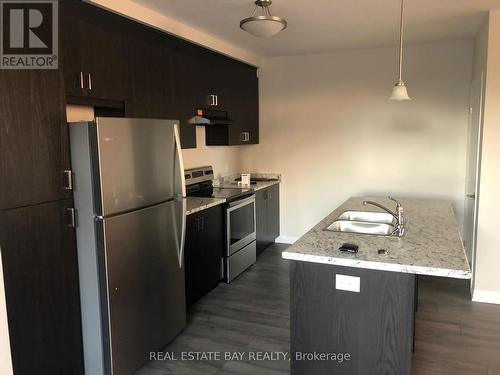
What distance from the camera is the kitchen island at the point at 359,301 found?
198 cm

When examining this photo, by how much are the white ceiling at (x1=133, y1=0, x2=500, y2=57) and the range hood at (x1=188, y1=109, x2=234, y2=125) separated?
777 millimetres

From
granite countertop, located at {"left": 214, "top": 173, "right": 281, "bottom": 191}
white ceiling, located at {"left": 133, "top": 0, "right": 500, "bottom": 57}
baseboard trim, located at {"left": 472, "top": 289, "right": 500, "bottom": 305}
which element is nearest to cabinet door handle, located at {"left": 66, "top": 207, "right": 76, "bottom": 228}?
white ceiling, located at {"left": 133, "top": 0, "right": 500, "bottom": 57}

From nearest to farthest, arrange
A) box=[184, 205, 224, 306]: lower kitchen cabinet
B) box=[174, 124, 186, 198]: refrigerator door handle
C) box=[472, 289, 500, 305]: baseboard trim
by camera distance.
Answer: box=[174, 124, 186, 198]: refrigerator door handle
box=[184, 205, 224, 306]: lower kitchen cabinet
box=[472, 289, 500, 305]: baseboard trim

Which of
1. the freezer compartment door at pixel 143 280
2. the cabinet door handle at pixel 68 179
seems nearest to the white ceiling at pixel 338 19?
the cabinet door handle at pixel 68 179

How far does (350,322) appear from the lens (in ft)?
6.86

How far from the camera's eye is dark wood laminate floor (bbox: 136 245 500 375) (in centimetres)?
270

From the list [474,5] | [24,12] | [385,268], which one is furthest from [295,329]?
[474,5]

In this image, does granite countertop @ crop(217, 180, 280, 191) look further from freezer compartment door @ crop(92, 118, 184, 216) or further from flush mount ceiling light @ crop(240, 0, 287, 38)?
flush mount ceiling light @ crop(240, 0, 287, 38)

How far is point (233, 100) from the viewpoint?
480 cm

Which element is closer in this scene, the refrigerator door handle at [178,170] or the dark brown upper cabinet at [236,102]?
the refrigerator door handle at [178,170]

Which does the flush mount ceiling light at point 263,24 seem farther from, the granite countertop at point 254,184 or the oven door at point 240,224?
the granite countertop at point 254,184

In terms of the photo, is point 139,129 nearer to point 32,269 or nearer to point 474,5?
point 32,269

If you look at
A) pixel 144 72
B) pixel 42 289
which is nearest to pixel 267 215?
pixel 144 72

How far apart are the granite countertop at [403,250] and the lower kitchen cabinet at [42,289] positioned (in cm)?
130
